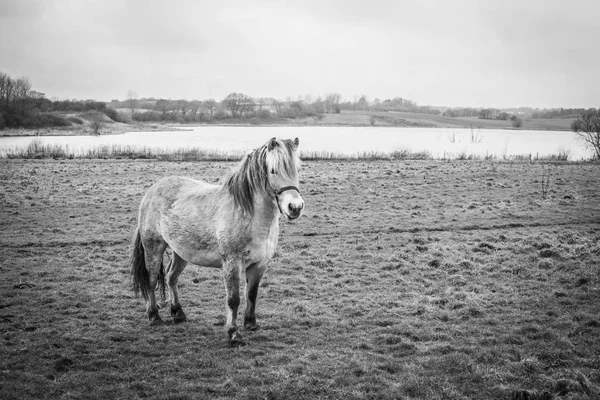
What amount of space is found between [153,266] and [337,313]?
3098 mm

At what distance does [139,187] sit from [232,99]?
10288 cm

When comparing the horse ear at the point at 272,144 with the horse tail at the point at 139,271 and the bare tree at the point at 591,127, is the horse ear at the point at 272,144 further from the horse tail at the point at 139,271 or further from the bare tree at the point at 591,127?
the bare tree at the point at 591,127

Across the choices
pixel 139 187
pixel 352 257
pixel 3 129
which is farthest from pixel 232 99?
pixel 352 257

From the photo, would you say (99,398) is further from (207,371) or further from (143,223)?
(143,223)

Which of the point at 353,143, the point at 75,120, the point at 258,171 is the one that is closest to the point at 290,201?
the point at 258,171

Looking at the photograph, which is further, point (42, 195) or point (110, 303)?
point (42, 195)

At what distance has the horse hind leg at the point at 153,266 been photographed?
673cm

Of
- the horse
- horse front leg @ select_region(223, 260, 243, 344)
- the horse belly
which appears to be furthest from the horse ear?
horse front leg @ select_region(223, 260, 243, 344)

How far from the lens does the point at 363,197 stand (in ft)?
60.1

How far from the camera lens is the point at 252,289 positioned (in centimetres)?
621

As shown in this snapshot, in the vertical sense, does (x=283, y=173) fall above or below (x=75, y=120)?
below

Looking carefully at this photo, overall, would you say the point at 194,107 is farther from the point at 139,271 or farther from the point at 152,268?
the point at 152,268

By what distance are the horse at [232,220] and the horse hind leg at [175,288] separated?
0.6 inches

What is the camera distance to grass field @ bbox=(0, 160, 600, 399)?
193 inches
